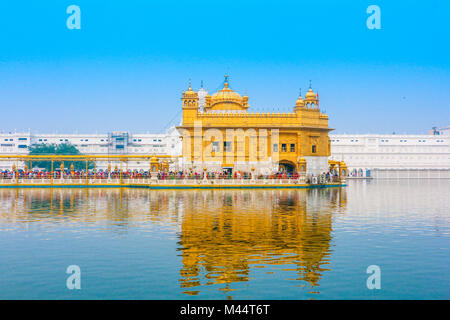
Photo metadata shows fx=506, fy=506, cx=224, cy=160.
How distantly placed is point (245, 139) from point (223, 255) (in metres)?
40.4

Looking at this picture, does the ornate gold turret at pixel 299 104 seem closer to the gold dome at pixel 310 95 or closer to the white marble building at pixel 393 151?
the gold dome at pixel 310 95

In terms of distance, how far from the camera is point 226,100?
189ft

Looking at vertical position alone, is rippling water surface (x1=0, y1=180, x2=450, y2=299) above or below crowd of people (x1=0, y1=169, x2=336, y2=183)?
below

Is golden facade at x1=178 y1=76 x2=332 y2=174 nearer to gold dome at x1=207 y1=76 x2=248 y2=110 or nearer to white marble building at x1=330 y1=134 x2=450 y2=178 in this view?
gold dome at x1=207 y1=76 x2=248 y2=110

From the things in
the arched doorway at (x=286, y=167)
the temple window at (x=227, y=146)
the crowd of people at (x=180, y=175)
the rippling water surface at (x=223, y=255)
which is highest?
Result: the temple window at (x=227, y=146)

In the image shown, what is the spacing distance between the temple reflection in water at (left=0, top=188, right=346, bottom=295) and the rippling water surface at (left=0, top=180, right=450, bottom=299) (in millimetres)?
41

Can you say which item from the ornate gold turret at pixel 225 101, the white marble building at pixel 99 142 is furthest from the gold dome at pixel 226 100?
the white marble building at pixel 99 142

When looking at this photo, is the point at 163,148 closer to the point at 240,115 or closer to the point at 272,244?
the point at 240,115

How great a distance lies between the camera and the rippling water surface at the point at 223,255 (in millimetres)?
10273

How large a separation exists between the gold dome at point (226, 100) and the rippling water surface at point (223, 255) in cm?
3523

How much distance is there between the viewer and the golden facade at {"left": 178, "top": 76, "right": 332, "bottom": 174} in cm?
5312

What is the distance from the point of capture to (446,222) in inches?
829

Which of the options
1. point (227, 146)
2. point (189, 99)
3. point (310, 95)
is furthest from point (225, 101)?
point (310, 95)

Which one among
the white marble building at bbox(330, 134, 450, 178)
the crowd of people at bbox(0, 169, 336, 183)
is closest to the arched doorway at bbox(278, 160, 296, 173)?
the crowd of people at bbox(0, 169, 336, 183)
